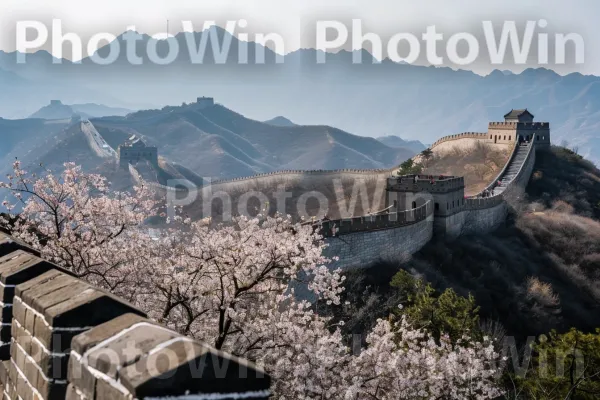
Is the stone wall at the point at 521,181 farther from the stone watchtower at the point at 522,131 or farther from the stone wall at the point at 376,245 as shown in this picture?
the stone wall at the point at 376,245

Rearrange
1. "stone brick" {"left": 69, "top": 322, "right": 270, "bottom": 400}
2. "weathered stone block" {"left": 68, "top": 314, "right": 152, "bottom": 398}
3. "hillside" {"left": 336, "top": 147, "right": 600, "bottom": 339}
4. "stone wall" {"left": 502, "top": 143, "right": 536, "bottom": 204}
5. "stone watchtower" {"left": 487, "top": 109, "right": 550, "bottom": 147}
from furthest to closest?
1. "stone watchtower" {"left": 487, "top": 109, "right": 550, "bottom": 147}
2. "stone wall" {"left": 502, "top": 143, "right": 536, "bottom": 204}
3. "hillside" {"left": 336, "top": 147, "right": 600, "bottom": 339}
4. "weathered stone block" {"left": 68, "top": 314, "right": 152, "bottom": 398}
5. "stone brick" {"left": 69, "top": 322, "right": 270, "bottom": 400}

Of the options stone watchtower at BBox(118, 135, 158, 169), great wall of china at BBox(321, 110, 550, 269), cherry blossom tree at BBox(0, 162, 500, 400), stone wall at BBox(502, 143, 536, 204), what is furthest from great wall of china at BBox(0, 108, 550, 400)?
stone watchtower at BBox(118, 135, 158, 169)

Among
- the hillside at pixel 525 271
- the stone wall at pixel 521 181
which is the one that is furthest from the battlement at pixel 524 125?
the hillside at pixel 525 271

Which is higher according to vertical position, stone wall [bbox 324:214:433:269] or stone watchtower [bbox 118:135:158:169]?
stone watchtower [bbox 118:135:158:169]

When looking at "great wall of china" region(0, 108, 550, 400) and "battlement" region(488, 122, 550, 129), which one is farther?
"battlement" region(488, 122, 550, 129)

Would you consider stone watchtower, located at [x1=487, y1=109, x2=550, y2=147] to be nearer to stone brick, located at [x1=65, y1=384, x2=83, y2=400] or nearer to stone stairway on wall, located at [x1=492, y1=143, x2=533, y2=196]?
stone stairway on wall, located at [x1=492, y1=143, x2=533, y2=196]

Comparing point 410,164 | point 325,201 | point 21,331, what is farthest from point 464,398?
point 325,201
